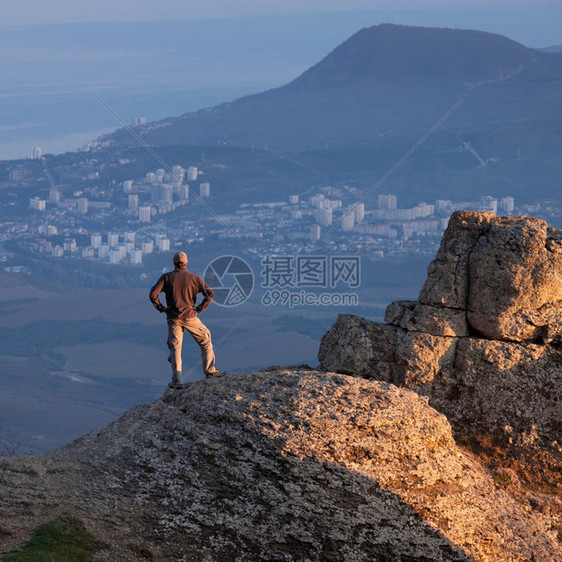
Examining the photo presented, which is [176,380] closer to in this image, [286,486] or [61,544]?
[286,486]

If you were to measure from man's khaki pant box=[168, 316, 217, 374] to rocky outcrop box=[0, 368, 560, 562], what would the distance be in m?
1.74

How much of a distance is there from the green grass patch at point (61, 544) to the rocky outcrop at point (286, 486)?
17 cm

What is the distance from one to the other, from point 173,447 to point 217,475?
986mm

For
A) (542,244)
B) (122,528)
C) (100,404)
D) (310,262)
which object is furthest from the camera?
(100,404)

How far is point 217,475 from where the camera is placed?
1338 centimetres

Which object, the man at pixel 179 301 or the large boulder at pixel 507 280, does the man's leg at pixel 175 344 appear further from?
the large boulder at pixel 507 280

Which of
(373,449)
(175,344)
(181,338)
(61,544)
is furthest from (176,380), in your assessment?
(61,544)

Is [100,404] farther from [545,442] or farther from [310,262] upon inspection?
[545,442]

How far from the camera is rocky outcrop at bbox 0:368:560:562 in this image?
12.5 metres

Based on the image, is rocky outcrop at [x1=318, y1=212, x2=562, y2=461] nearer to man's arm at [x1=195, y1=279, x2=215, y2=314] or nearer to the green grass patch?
man's arm at [x1=195, y1=279, x2=215, y2=314]

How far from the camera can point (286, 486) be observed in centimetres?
1308

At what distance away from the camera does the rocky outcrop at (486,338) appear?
50.7 ft

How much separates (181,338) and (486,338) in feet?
17.5

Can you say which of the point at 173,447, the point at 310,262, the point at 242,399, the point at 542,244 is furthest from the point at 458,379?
the point at 310,262
